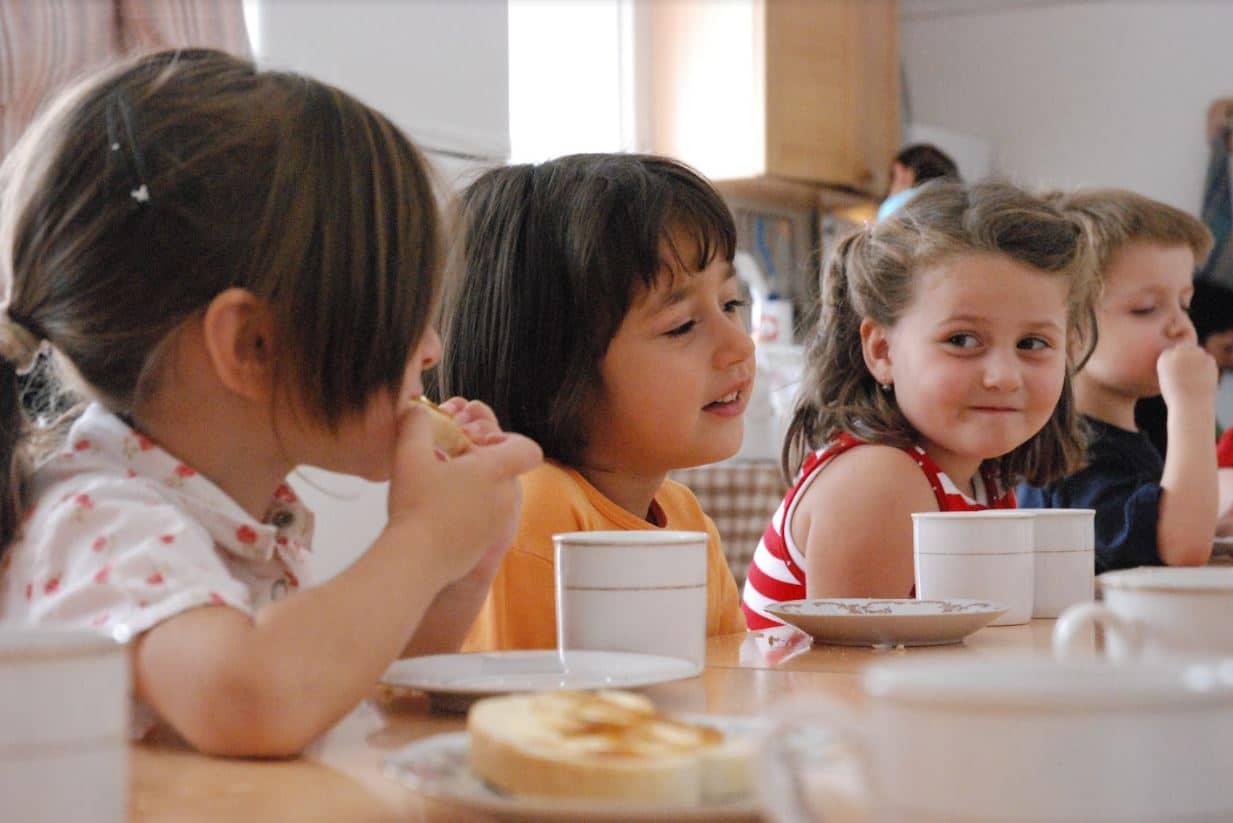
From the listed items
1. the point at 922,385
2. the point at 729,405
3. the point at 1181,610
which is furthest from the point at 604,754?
the point at 922,385

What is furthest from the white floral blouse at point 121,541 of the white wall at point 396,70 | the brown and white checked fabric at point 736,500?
the brown and white checked fabric at point 736,500

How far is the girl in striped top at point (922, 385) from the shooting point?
1.64m

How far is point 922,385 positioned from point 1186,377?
52 cm

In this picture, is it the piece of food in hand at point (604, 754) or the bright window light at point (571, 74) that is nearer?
the piece of food in hand at point (604, 754)

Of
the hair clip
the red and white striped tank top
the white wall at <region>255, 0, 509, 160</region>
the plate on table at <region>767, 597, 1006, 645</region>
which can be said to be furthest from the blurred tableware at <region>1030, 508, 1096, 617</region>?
the white wall at <region>255, 0, 509, 160</region>

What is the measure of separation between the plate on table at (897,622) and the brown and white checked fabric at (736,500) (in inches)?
97.1

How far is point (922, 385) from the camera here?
179 centimetres

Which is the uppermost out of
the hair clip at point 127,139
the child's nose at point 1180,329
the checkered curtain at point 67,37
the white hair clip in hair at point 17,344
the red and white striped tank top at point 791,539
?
the checkered curtain at point 67,37

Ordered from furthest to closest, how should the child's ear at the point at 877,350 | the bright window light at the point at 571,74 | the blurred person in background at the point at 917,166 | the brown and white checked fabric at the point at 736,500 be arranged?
1. the blurred person in background at the point at 917,166
2. the bright window light at the point at 571,74
3. the brown and white checked fabric at the point at 736,500
4. the child's ear at the point at 877,350

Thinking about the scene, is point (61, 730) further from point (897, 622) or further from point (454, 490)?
point (897, 622)

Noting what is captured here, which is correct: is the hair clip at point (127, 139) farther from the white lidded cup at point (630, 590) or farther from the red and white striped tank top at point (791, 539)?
the red and white striped tank top at point (791, 539)

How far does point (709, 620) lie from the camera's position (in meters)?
1.39

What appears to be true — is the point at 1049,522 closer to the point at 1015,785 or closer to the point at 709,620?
the point at 709,620

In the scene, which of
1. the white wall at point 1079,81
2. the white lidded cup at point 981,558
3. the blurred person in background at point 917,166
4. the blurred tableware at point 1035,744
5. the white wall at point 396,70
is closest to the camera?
the blurred tableware at point 1035,744
